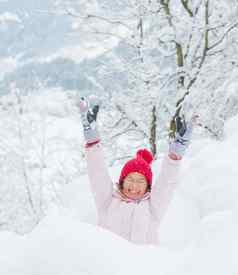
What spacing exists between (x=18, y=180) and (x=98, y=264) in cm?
1441

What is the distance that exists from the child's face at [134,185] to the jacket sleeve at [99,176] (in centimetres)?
13

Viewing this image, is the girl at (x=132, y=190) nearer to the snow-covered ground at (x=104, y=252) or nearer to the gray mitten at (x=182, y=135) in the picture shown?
the gray mitten at (x=182, y=135)

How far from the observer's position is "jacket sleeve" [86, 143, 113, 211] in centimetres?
310

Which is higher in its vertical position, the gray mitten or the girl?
the gray mitten

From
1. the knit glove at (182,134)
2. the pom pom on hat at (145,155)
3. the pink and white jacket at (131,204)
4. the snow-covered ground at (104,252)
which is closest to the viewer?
the snow-covered ground at (104,252)

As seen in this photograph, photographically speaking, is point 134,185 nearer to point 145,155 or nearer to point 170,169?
point 170,169

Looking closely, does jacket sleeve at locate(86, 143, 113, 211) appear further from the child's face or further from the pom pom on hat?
the pom pom on hat

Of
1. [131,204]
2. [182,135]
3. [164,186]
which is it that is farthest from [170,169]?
[131,204]

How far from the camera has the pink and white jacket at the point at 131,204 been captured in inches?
118

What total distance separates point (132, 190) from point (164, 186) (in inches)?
9.2

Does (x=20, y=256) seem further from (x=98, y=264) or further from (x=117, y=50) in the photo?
(x=117, y=50)

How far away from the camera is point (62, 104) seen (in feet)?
42.8

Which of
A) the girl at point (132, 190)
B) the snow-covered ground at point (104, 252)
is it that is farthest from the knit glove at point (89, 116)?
the snow-covered ground at point (104, 252)

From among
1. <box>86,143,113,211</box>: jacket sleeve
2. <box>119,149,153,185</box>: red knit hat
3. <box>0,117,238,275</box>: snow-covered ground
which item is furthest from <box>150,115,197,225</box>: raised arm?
<box>0,117,238,275</box>: snow-covered ground
